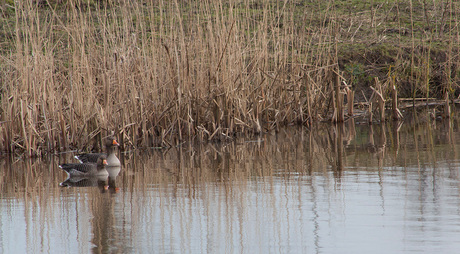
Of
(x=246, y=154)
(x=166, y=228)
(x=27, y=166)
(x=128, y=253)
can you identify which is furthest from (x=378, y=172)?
(x=27, y=166)

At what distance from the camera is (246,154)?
333 inches

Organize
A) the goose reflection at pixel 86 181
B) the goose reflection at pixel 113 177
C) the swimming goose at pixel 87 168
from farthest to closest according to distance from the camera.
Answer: the swimming goose at pixel 87 168
the goose reflection at pixel 86 181
the goose reflection at pixel 113 177

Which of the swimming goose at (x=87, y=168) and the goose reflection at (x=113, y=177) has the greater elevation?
the swimming goose at (x=87, y=168)

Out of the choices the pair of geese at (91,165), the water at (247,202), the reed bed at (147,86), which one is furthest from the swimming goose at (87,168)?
the reed bed at (147,86)

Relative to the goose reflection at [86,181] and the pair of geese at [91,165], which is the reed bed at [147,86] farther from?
the goose reflection at [86,181]

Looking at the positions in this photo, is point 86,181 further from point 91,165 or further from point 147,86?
point 147,86

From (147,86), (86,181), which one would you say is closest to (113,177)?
(86,181)

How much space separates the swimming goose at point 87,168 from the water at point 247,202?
0.13 meters

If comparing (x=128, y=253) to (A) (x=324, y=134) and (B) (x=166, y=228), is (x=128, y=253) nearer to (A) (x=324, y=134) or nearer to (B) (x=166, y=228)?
(B) (x=166, y=228)

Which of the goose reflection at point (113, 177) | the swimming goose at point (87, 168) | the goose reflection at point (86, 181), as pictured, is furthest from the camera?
the swimming goose at point (87, 168)

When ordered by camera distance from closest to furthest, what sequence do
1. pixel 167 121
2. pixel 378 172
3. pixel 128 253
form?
pixel 128 253, pixel 378 172, pixel 167 121

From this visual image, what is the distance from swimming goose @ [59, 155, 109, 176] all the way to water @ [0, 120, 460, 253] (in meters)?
0.13

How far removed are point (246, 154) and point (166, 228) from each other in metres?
3.67

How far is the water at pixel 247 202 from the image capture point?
14.8 feet
